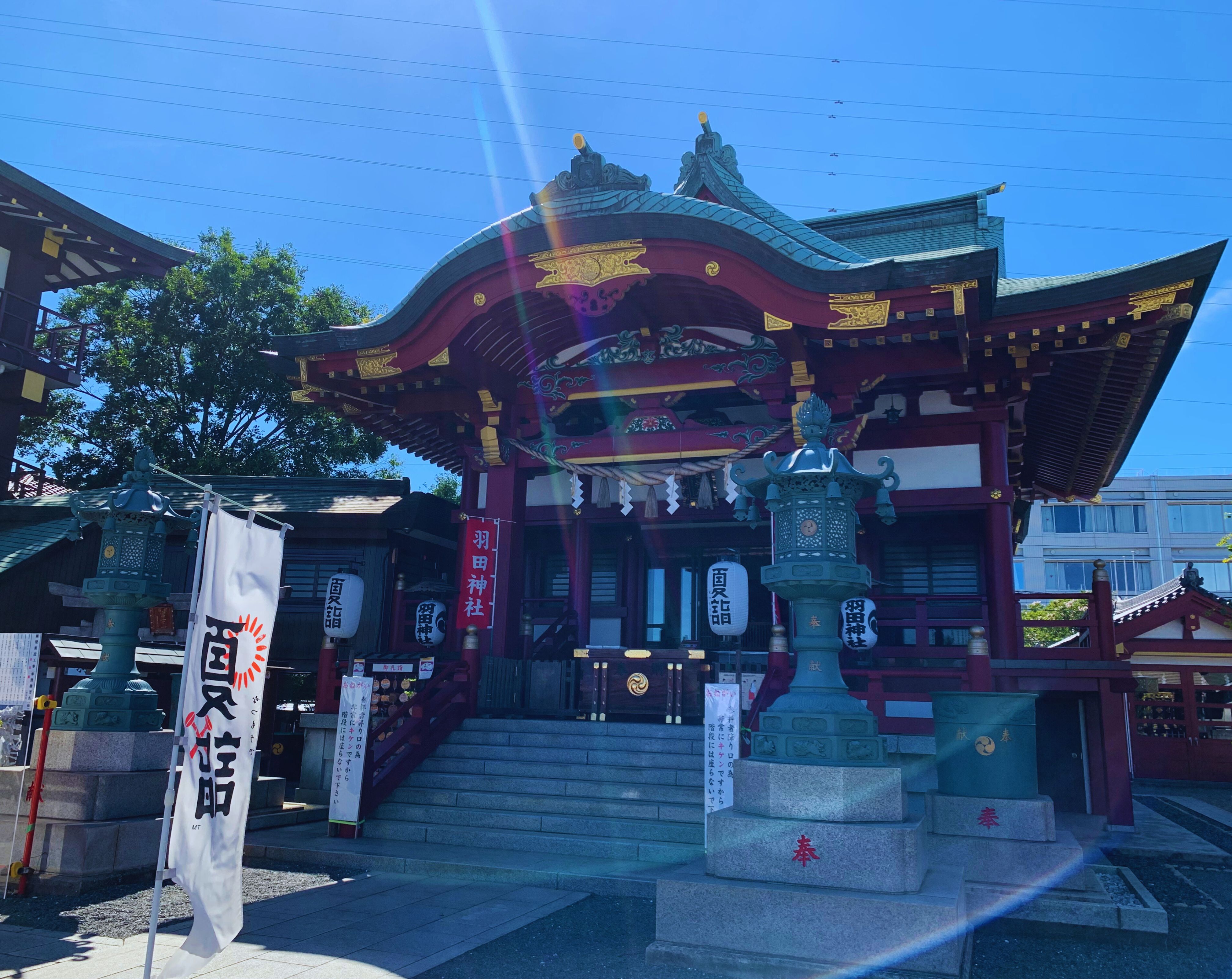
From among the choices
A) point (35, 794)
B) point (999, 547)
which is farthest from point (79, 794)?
point (999, 547)

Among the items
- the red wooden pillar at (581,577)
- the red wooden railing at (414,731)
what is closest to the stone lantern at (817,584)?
the red wooden railing at (414,731)

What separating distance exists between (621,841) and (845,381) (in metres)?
6.31

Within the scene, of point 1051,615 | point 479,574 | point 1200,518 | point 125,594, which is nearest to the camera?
point 125,594

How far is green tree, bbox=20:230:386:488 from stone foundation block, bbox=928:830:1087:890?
18.2m

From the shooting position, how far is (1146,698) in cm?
1883

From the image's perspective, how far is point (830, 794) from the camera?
5.61 m

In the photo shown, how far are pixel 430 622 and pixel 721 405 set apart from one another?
5467 millimetres

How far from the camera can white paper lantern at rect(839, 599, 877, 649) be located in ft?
34.7

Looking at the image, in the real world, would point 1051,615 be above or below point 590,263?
below

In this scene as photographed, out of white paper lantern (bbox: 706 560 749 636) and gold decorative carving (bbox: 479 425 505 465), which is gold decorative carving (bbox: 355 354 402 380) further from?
white paper lantern (bbox: 706 560 749 636)

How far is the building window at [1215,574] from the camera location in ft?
152

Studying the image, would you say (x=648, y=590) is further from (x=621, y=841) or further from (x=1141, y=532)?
(x=1141, y=532)

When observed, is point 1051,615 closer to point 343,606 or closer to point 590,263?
point 590,263

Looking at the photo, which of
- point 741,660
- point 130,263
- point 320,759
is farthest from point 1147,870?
point 130,263
